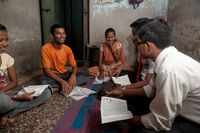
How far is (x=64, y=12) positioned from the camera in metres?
4.41

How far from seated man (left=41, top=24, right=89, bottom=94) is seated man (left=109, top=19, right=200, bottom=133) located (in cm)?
144

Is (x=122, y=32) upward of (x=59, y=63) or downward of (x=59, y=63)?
upward

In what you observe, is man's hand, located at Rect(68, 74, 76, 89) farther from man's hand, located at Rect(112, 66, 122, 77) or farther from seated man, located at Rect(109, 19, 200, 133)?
seated man, located at Rect(109, 19, 200, 133)

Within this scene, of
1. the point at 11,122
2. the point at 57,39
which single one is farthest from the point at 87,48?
the point at 11,122

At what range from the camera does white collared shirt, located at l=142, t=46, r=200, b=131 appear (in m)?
1.08

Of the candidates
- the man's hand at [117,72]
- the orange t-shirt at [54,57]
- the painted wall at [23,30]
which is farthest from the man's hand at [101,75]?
the painted wall at [23,30]

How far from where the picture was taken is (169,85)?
3.53 feet

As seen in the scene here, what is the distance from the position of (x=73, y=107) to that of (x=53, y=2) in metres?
2.68

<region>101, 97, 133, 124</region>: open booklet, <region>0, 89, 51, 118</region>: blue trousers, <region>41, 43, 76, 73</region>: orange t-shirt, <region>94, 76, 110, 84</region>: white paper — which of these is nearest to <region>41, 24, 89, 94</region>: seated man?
<region>41, 43, 76, 73</region>: orange t-shirt

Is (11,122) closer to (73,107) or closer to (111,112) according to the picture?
(73,107)

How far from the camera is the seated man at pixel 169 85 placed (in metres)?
1.08

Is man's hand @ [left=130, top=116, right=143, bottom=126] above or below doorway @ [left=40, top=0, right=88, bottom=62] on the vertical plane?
below

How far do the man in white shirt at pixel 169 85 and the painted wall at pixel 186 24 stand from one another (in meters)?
1.91

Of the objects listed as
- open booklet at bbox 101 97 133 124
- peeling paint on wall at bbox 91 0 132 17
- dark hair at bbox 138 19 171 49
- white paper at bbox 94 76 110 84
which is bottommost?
white paper at bbox 94 76 110 84
